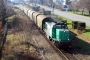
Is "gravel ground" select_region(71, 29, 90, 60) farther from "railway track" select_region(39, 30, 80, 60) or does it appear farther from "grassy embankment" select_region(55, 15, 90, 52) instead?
"railway track" select_region(39, 30, 80, 60)

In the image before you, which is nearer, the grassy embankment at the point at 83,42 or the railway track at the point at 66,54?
the railway track at the point at 66,54

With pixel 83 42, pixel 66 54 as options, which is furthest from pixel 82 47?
pixel 66 54

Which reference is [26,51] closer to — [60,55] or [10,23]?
[60,55]

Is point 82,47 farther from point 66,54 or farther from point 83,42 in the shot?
point 66,54

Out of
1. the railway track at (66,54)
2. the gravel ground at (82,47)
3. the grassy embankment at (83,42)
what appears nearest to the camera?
the railway track at (66,54)

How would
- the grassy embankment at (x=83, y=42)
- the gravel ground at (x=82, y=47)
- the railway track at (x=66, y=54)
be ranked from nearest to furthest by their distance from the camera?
Result: the railway track at (x=66, y=54) → the gravel ground at (x=82, y=47) → the grassy embankment at (x=83, y=42)

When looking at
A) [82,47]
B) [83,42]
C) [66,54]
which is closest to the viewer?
[66,54]

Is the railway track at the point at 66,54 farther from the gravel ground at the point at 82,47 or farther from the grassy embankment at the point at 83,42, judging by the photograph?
the grassy embankment at the point at 83,42

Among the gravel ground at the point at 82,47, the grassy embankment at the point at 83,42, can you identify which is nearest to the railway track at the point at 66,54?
the gravel ground at the point at 82,47

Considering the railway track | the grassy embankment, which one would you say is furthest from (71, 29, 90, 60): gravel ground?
the railway track

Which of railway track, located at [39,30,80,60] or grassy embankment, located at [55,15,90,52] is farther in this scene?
grassy embankment, located at [55,15,90,52]

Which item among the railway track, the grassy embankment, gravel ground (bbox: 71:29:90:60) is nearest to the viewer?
the railway track

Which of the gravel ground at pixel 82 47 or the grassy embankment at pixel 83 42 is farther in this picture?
the grassy embankment at pixel 83 42

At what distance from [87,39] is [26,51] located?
10.1 metres
